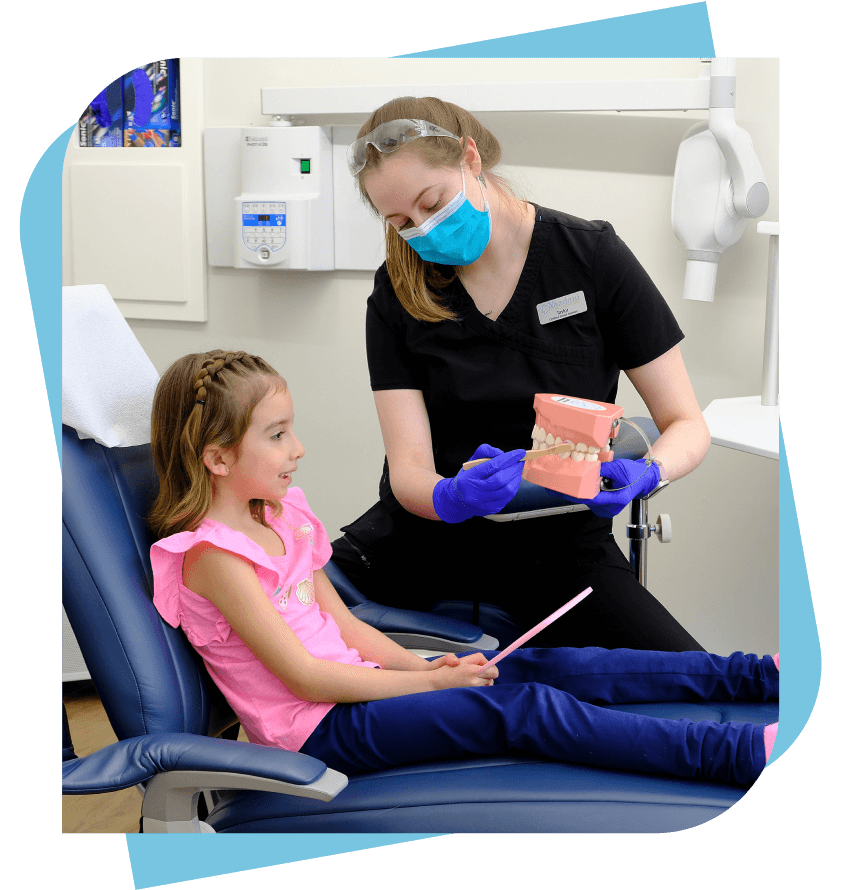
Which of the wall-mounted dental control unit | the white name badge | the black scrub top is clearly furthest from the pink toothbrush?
the wall-mounted dental control unit

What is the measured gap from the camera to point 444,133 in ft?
4.19

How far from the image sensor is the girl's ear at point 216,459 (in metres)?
1.35

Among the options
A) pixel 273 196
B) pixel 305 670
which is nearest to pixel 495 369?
pixel 273 196

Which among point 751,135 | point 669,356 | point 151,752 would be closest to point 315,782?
point 151,752

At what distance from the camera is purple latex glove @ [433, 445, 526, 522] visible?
1.27 metres

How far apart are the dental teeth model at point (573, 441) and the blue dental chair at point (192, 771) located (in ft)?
1.42

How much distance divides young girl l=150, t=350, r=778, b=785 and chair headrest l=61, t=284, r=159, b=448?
1.9 inches

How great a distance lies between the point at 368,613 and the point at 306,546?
171 millimetres

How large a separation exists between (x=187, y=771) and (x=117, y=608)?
0.82 ft

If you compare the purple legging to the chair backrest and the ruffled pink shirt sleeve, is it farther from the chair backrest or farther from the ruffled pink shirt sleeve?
the chair backrest

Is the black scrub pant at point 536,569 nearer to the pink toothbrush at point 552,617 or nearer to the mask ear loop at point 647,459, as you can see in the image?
the pink toothbrush at point 552,617

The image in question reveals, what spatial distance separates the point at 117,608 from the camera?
1.27 metres

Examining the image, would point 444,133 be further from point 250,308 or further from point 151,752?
point 151,752

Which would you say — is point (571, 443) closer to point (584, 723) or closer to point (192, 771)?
point (584, 723)
